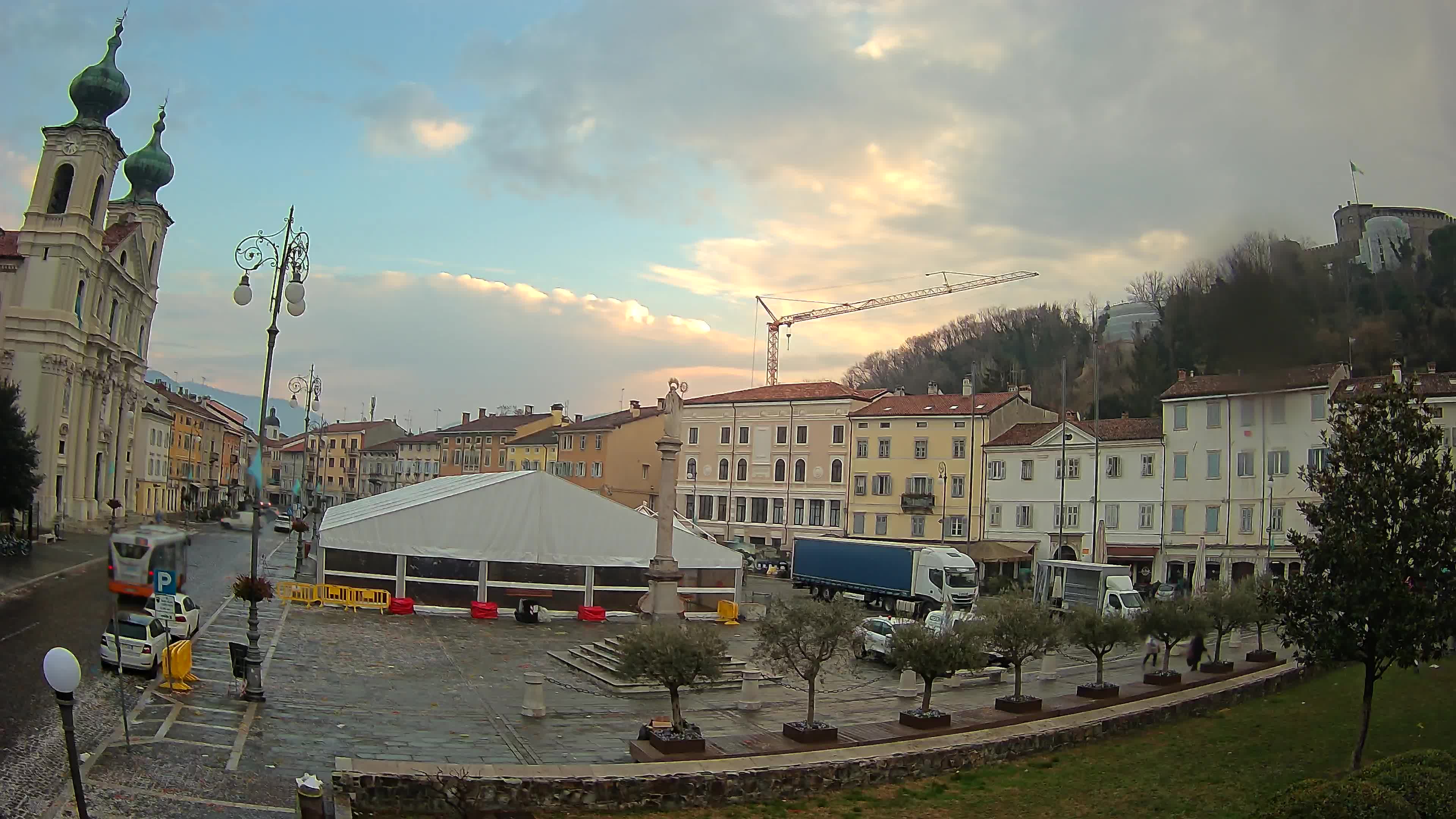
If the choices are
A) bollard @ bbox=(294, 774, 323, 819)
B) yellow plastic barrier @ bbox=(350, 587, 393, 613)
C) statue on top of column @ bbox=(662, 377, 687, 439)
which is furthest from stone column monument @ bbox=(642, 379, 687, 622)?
bollard @ bbox=(294, 774, 323, 819)

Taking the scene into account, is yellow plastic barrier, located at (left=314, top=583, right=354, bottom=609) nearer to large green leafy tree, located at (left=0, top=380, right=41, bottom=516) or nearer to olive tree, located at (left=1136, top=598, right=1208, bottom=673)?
large green leafy tree, located at (left=0, top=380, right=41, bottom=516)

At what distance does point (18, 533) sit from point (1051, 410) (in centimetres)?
6083

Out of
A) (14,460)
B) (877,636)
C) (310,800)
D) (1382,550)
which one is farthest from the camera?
(14,460)

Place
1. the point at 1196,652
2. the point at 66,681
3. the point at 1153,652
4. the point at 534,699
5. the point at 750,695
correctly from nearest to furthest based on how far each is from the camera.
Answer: the point at 66,681 → the point at 534,699 → the point at 750,695 → the point at 1196,652 → the point at 1153,652

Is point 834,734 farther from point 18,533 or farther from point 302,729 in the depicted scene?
point 18,533

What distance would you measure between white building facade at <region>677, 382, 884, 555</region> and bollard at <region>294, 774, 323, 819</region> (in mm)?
54406

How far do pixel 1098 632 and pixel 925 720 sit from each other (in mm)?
6216

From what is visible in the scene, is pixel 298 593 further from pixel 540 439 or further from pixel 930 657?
pixel 540 439

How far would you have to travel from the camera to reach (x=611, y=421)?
82.5 metres

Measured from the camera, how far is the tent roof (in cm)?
3459

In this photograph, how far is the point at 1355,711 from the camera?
19.2m

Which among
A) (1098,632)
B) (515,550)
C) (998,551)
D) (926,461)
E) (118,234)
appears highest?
(118,234)

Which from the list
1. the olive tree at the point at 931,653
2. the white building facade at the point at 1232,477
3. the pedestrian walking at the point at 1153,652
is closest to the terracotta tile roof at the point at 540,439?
the white building facade at the point at 1232,477

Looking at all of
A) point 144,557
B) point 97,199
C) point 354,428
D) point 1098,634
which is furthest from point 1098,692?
point 354,428
